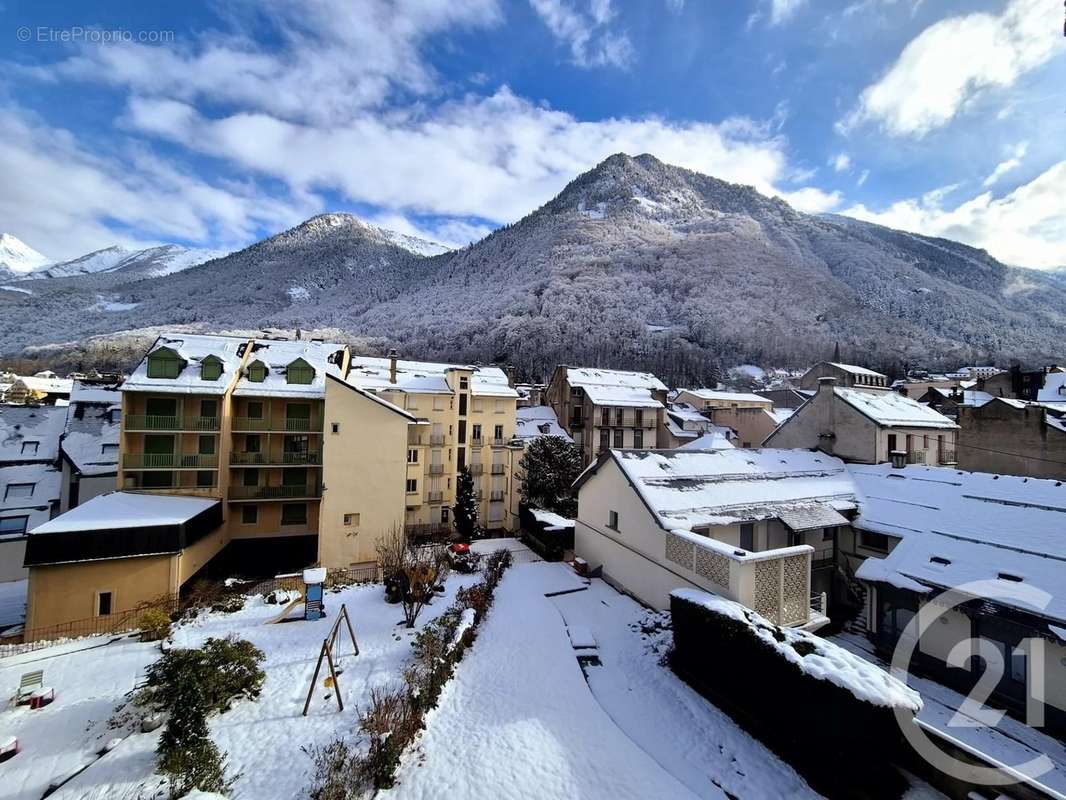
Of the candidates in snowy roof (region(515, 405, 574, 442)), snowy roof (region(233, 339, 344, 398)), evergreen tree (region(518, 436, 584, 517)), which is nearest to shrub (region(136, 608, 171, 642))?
snowy roof (region(233, 339, 344, 398))

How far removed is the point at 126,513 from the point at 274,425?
7.64m

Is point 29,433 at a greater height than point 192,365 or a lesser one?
lesser

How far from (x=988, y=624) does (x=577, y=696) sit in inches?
526

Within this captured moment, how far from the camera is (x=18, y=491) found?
26.4m

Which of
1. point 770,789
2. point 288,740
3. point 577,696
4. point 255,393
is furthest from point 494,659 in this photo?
point 255,393

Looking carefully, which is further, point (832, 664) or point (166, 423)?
point (166, 423)

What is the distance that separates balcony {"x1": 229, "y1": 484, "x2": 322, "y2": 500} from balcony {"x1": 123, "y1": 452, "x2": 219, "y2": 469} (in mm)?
2286

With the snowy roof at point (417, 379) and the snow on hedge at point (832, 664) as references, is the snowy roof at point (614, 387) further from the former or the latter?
the snow on hedge at point (832, 664)

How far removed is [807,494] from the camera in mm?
19016

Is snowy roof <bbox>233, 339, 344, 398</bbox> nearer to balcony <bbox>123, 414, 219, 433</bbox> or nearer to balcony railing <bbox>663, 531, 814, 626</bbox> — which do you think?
balcony <bbox>123, 414, 219, 433</bbox>

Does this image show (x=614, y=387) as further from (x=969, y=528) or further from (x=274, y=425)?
(x=274, y=425)

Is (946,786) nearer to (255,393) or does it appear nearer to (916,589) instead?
(916,589)

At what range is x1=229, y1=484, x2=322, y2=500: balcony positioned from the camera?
24953mm

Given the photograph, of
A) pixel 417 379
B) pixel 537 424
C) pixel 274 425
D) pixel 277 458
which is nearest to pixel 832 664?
pixel 277 458
